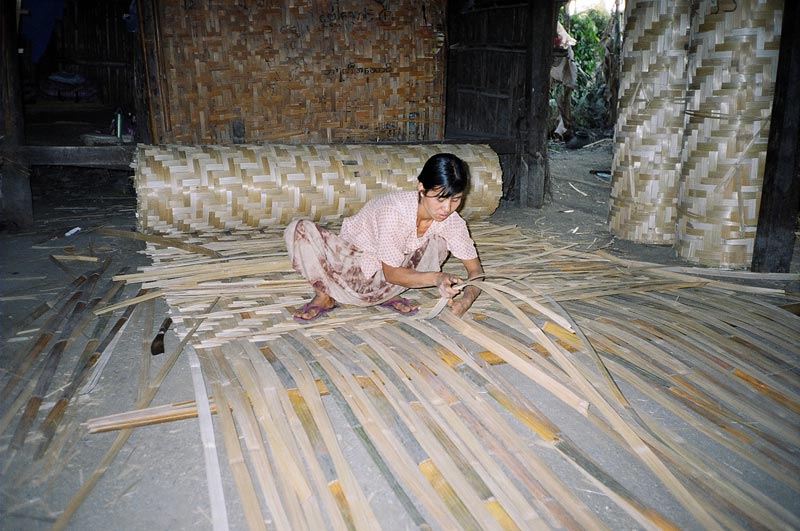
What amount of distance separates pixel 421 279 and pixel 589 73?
38.2 feet

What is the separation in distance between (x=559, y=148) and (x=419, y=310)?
830 cm

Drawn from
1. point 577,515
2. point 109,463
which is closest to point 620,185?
point 577,515

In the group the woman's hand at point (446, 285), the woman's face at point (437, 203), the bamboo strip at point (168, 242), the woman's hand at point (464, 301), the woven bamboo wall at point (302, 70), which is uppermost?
the woven bamboo wall at point (302, 70)

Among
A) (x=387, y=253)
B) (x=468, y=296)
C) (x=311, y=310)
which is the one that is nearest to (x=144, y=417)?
(x=311, y=310)

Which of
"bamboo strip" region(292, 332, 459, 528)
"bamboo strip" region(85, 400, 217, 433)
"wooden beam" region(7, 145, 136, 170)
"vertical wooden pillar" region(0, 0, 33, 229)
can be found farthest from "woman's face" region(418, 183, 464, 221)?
"vertical wooden pillar" region(0, 0, 33, 229)

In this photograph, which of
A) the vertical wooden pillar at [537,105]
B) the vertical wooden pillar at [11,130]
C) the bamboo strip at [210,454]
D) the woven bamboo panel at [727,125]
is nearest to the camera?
the bamboo strip at [210,454]

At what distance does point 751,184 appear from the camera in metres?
3.63

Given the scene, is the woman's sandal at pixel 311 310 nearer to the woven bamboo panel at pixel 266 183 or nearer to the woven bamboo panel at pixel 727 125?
the woven bamboo panel at pixel 266 183

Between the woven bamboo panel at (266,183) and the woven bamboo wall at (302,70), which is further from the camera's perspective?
the woven bamboo wall at (302,70)

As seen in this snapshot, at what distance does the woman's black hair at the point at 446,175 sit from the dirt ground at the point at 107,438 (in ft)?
3.85

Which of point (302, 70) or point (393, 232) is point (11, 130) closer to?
point (302, 70)

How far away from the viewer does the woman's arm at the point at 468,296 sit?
8.65ft

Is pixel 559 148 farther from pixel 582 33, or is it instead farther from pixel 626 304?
pixel 626 304

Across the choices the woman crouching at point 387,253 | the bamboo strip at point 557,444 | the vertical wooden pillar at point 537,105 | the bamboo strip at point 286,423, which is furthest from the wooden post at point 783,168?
the bamboo strip at point 286,423
